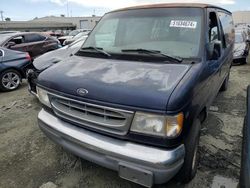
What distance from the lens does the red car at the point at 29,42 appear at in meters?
9.30

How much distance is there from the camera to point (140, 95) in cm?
203

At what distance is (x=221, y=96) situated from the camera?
5730 mm

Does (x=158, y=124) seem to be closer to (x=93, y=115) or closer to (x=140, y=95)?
(x=140, y=95)

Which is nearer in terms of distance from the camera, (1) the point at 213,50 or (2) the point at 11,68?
(1) the point at 213,50

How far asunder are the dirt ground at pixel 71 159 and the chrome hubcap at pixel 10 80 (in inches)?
84.4

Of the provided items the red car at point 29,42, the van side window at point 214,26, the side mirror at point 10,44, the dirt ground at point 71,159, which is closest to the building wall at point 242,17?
the red car at point 29,42

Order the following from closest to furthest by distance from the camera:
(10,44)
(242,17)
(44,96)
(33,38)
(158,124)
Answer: (158,124), (44,96), (10,44), (33,38), (242,17)

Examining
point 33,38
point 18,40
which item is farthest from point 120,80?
point 33,38

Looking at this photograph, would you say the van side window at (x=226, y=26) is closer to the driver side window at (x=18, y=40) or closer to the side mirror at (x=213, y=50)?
the side mirror at (x=213, y=50)

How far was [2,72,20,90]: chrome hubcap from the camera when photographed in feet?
22.3

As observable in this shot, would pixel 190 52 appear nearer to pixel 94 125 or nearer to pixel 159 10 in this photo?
pixel 159 10

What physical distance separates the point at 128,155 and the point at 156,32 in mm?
1648

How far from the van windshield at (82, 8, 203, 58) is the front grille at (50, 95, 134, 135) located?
0.94m

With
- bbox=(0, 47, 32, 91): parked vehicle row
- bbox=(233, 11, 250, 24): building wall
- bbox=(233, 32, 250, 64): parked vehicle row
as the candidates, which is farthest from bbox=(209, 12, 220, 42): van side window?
bbox=(233, 11, 250, 24): building wall
